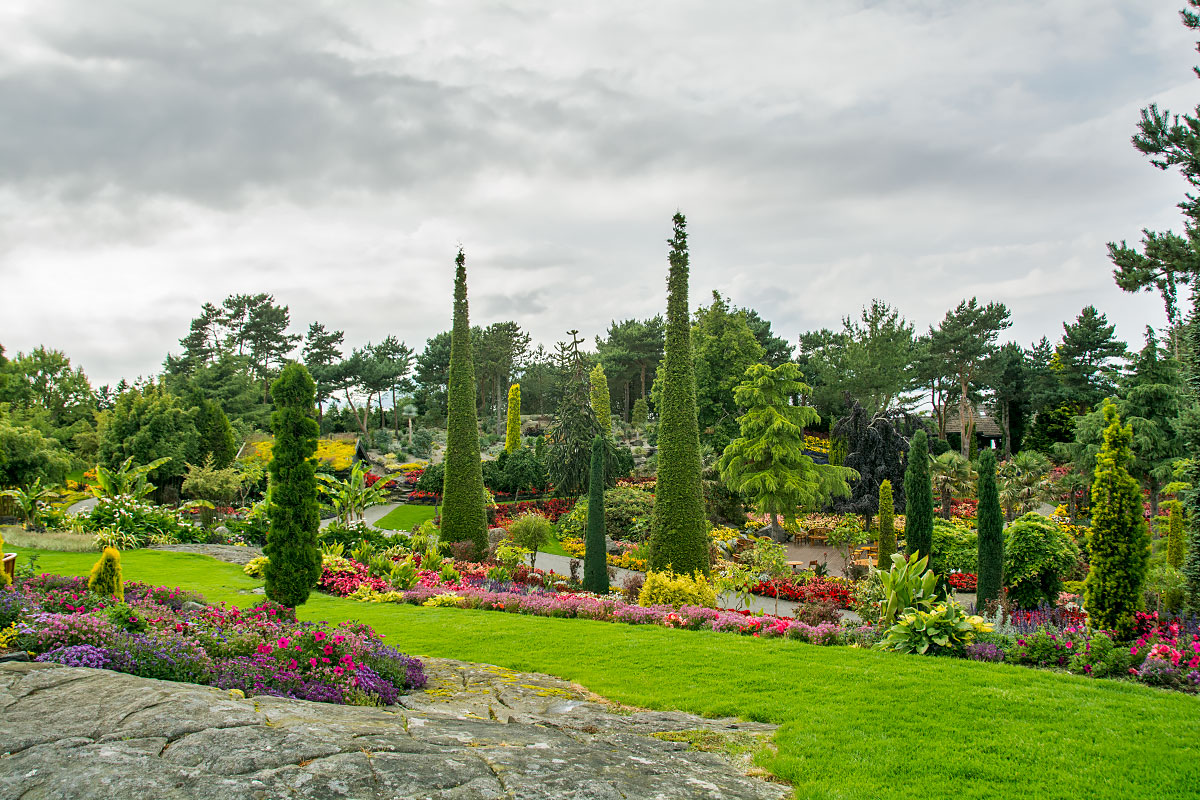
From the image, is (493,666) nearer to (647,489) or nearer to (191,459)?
(647,489)

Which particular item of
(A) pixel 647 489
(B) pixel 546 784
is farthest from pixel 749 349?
(B) pixel 546 784

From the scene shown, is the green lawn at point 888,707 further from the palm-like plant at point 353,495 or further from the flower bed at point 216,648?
the palm-like plant at point 353,495

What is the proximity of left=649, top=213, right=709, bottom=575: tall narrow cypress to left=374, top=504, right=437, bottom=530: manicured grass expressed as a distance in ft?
47.6

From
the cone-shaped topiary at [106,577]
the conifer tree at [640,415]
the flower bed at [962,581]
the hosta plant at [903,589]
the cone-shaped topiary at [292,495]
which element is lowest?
the flower bed at [962,581]

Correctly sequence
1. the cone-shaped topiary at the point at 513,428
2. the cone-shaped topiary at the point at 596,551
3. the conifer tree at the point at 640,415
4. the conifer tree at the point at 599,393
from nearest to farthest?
the cone-shaped topiary at the point at 596,551, the cone-shaped topiary at the point at 513,428, the conifer tree at the point at 599,393, the conifer tree at the point at 640,415

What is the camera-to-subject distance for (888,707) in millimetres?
6602

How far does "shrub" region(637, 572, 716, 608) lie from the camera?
545 inches

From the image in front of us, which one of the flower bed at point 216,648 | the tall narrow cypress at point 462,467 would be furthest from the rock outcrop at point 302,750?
the tall narrow cypress at point 462,467

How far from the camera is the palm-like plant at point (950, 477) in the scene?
24.9 meters

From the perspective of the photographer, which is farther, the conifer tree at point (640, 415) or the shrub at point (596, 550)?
the conifer tree at point (640, 415)

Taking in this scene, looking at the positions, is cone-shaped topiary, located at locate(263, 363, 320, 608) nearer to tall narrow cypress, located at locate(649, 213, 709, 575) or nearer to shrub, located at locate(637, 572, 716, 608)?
shrub, located at locate(637, 572, 716, 608)

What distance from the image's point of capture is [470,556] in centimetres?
1902

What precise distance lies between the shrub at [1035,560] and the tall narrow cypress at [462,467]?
44.9 ft

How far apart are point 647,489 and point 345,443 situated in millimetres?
18261
